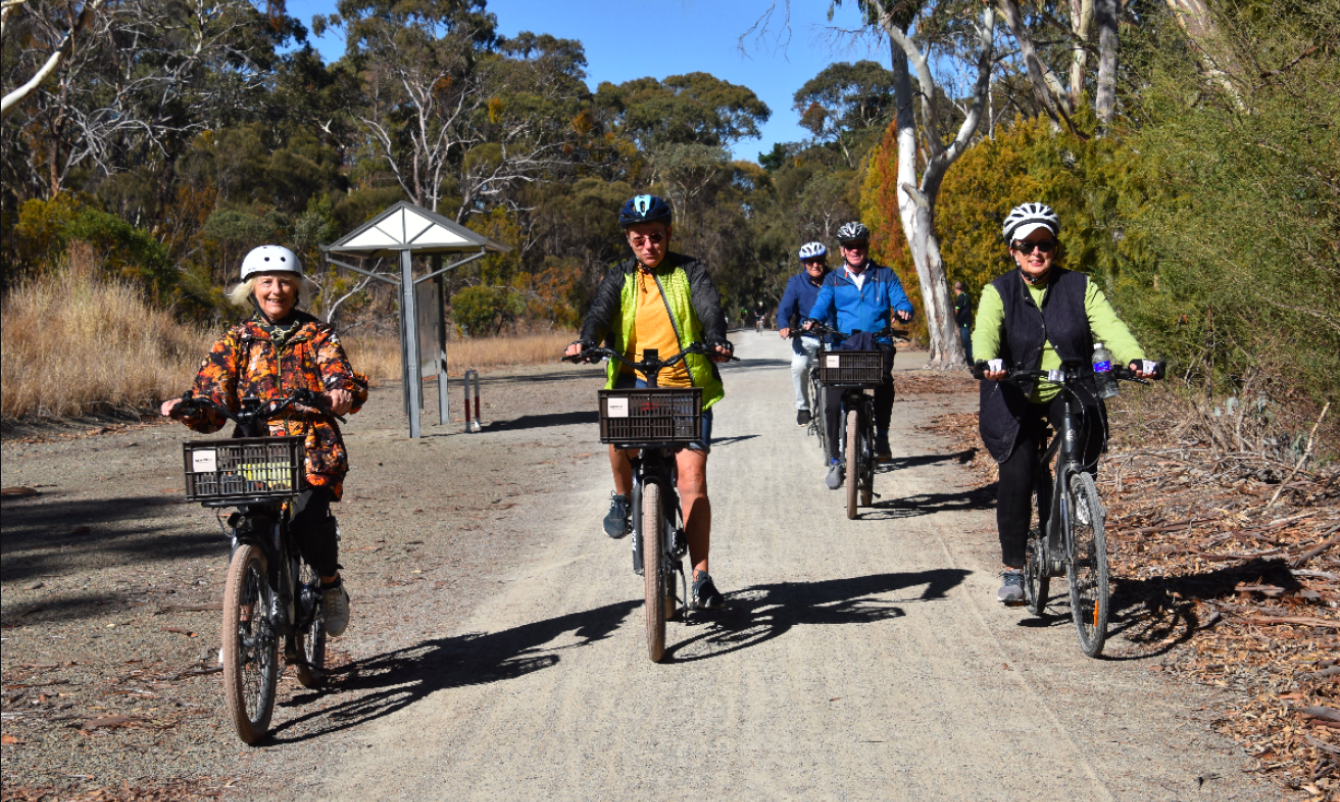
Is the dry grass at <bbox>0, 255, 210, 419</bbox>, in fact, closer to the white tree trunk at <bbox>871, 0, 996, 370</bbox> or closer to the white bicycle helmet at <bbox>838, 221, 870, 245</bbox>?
the white bicycle helmet at <bbox>838, 221, 870, 245</bbox>

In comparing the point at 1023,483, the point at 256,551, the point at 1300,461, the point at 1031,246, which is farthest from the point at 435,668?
the point at 1300,461

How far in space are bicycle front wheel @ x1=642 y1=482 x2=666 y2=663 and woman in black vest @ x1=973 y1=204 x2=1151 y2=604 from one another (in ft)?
5.35

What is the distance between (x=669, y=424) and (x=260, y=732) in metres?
2.10

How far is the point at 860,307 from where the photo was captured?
32.4ft

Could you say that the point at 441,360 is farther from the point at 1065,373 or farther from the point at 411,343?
the point at 1065,373

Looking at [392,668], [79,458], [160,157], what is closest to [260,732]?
[392,668]

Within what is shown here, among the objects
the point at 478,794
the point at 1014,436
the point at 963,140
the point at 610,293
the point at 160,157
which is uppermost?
the point at 160,157

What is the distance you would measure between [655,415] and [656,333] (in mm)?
710

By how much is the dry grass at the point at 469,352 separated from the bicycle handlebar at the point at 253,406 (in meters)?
22.0

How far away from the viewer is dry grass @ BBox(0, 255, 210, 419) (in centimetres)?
1859

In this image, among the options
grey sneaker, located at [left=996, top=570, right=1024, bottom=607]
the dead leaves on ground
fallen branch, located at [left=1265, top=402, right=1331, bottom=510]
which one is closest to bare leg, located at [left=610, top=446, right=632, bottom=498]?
grey sneaker, located at [left=996, top=570, right=1024, bottom=607]

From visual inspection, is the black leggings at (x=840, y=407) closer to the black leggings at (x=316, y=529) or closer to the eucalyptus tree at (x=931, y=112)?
the black leggings at (x=316, y=529)

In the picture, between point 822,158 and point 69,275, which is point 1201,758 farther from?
point 822,158

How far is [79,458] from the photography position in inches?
594
